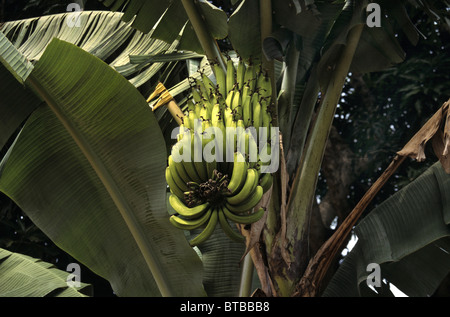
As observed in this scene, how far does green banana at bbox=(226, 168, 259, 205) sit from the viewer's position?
1.99 m

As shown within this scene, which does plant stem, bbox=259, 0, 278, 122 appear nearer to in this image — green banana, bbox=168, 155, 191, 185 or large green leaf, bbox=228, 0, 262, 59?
large green leaf, bbox=228, 0, 262, 59

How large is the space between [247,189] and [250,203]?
0.08 metres

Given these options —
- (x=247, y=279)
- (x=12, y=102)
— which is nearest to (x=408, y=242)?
(x=247, y=279)

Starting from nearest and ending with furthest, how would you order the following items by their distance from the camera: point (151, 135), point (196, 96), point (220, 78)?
point (196, 96), point (220, 78), point (151, 135)

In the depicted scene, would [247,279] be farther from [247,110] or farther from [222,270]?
[247,110]

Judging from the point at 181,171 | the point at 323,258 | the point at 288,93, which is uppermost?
the point at 288,93

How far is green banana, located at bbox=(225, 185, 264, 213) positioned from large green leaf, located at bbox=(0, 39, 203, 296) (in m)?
→ 0.65

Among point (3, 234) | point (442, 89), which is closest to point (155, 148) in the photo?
point (3, 234)

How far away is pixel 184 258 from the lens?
273 centimetres

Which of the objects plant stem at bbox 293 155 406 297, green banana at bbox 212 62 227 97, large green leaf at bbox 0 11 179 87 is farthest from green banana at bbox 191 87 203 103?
plant stem at bbox 293 155 406 297

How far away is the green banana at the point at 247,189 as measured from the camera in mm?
1987

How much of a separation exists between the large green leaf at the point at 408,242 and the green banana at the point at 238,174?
0.85 metres

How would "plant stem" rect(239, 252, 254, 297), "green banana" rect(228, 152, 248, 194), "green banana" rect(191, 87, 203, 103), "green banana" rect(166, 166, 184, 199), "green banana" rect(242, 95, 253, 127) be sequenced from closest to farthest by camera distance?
1. "green banana" rect(228, 152, 248, 194)
2. "green banana" rect(166, 166, 184, 199)
3. "green banana" rect(242, 95, 253, 127)
4. "green banana" rect(191, 87, 203, 103)
5. "plant stem" rect(239, 252, 254, 297)

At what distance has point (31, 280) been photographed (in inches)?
106
